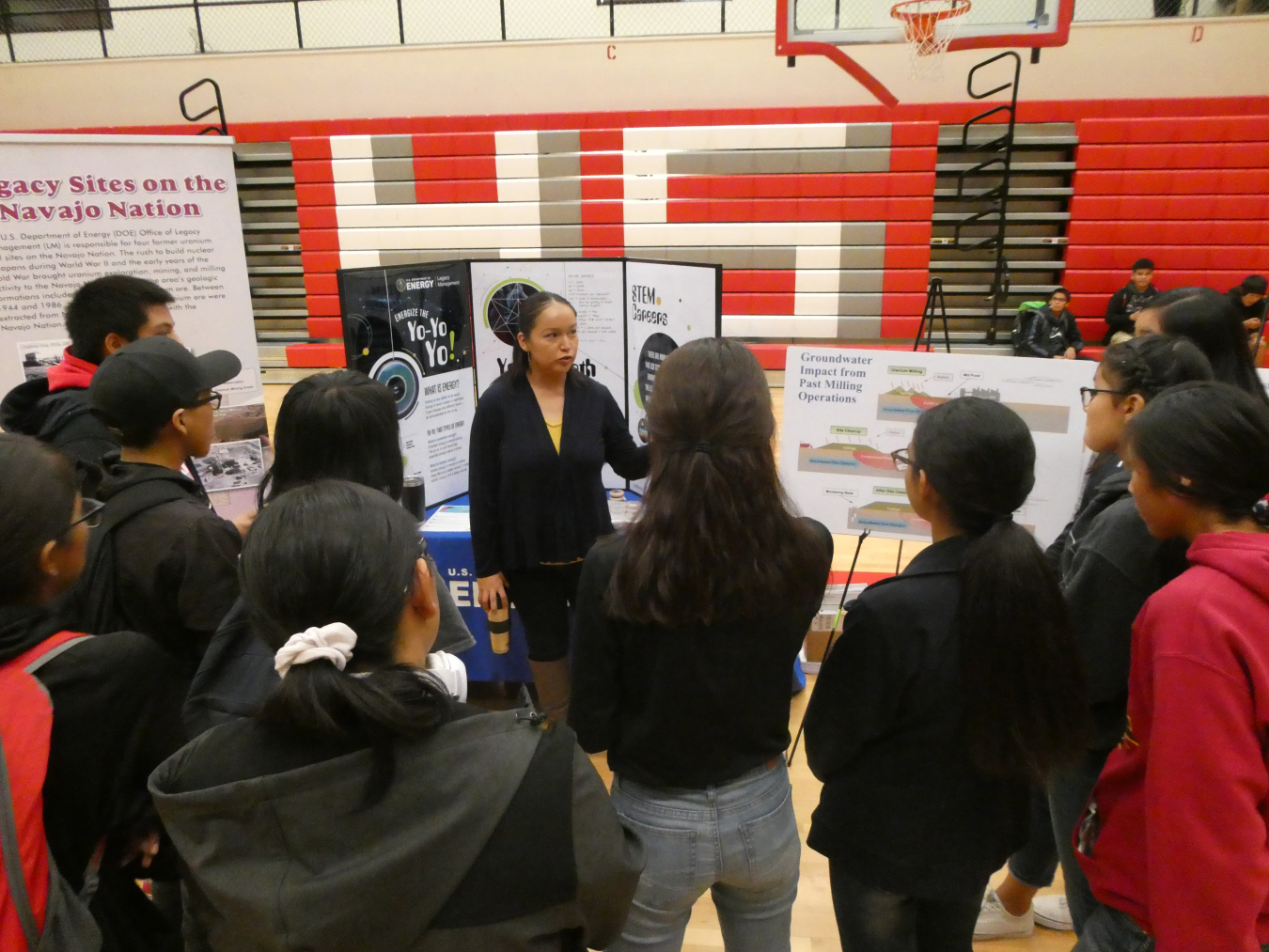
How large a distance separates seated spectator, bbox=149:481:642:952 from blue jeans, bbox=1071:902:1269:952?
0.88 m

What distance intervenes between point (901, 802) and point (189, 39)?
410 inches

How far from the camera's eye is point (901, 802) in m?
1.31

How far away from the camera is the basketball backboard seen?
18.1 feet

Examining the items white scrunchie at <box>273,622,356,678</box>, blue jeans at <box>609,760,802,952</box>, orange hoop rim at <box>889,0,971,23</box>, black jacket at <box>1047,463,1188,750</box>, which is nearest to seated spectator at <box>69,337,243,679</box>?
white scrunchie at <box>273,622,356,678</box>

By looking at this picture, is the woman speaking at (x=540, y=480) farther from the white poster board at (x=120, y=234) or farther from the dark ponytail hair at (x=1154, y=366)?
the white poster board at (x=120, y=234)

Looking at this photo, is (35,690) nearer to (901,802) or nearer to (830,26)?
(901,802)

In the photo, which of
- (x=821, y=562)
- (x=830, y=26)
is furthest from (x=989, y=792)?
(x=830, y=26)

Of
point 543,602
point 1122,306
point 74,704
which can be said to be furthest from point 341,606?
point 1122,306

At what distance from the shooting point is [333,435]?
151 cm

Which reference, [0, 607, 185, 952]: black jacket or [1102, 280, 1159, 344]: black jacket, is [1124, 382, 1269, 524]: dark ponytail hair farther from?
[1102, 280, 1159, 344]: black jacket

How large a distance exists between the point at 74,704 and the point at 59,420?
1373mm

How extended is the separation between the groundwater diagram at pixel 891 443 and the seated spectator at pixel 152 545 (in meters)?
1.74

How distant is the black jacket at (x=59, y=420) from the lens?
6.77 ft

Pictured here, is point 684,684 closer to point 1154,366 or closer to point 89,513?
point 89,513
